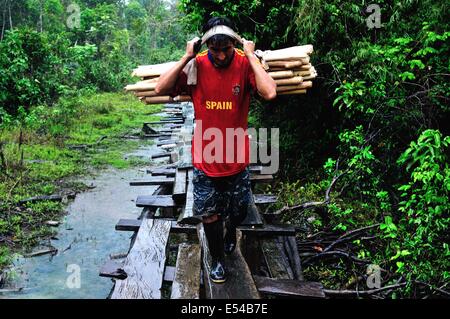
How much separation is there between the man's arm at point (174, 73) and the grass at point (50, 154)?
3447 millimetres

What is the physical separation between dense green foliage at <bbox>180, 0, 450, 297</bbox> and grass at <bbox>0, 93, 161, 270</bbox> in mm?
3758

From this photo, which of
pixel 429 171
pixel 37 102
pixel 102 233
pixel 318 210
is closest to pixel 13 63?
pixel 37 102

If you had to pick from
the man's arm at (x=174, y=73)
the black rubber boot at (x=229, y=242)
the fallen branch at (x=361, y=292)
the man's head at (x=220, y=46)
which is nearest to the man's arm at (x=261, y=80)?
the man's head at (x=220, y=46)

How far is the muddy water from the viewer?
4.77 metres

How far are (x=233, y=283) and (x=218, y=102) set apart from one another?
1.44 metres

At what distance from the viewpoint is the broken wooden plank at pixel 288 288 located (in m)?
3.40

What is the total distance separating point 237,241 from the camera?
422 centimetres

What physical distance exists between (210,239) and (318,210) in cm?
236

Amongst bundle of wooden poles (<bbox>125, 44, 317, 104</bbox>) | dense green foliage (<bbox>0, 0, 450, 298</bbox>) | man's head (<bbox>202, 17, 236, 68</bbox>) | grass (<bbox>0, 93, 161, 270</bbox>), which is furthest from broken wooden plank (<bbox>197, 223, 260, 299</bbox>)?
grass (<bbox>0, 93, 161, 270</bbox>)

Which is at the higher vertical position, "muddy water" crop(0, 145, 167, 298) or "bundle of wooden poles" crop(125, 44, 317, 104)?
"bundle of wooden poles" crop(125, 44, 317, 104)

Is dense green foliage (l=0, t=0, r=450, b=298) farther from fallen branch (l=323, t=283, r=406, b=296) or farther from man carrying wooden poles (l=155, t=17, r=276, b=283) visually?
man carrying wooden poles (l=155, t=17, r=276, b=283)

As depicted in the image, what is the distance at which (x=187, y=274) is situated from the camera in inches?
141

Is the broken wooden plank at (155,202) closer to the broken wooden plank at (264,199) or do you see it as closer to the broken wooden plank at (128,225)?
the broken wooden plank at (128,225)
